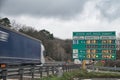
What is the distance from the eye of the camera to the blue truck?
25.1 metres

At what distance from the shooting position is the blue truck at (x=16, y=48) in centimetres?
2508

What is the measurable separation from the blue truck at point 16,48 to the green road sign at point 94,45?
→ 51.6ft

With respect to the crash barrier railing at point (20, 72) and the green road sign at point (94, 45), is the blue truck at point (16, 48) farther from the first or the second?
the green road sign at point (94, 45)

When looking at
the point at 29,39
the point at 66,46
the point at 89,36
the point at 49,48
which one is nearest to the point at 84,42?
the point at 89,36

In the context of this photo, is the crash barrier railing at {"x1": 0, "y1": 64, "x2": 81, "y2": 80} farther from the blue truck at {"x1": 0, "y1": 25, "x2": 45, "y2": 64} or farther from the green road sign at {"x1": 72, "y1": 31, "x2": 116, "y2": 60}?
the green road sign at {"x1": 72, "y1": 31, "x2": 116, "y2": 60}

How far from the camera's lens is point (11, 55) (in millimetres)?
27344

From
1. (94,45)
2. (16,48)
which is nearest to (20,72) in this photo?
(16,48)

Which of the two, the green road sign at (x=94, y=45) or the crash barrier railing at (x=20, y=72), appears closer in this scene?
the crash barrier railing at (x=20, y=72)

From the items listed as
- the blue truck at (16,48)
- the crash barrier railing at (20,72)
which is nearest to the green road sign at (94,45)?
the blue truck at (16,48)

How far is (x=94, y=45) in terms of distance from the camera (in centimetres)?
5372

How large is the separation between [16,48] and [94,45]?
86.9 ft

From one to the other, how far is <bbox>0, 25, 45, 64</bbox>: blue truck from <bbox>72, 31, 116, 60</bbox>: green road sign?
51.6ft

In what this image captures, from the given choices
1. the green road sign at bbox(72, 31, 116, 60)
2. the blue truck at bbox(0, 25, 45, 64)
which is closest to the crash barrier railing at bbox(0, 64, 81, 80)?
the blue truck at bbox(0, 25, 45, 64)

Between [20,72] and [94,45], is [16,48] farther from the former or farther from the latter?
[94,45]
